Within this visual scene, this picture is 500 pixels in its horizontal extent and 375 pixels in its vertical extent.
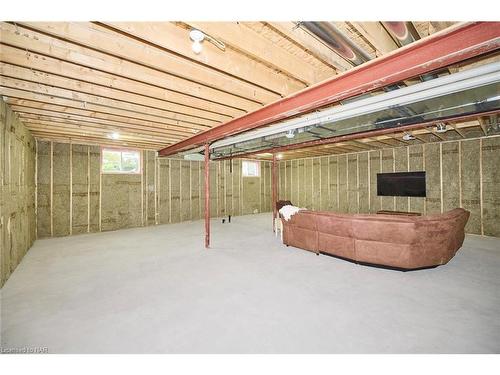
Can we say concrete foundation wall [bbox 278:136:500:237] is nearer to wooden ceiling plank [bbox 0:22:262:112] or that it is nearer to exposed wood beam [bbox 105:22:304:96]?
exposed wood beam [bbox 105:22:304:96]

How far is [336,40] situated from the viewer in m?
1.81

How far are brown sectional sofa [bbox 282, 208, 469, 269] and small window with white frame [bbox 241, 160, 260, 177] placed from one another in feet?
23.1

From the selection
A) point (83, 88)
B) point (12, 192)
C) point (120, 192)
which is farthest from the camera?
point (120, 192)

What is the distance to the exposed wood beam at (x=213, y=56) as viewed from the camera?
1942 millimetres

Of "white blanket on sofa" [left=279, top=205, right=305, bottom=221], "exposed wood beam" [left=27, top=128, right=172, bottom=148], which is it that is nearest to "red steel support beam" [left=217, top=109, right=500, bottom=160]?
"white blanket on sofa" [left=279, top=205, right=305, bottom=221]

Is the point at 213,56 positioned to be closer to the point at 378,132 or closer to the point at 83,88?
the point at 83,88

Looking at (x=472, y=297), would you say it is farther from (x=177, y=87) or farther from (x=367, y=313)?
(x=177, y=87)

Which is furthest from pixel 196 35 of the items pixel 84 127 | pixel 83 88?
pixel 84 127

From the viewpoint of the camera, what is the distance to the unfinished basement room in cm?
195

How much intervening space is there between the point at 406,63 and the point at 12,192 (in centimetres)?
583

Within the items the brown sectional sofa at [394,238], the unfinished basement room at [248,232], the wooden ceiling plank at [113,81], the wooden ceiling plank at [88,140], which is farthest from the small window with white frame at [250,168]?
the brown sectional sofa at [394,238]

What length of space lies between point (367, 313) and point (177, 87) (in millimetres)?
3572

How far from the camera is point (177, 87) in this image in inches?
117

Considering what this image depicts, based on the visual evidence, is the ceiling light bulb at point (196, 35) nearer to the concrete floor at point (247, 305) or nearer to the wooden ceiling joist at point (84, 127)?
the concrete floor at point (247, 305)
